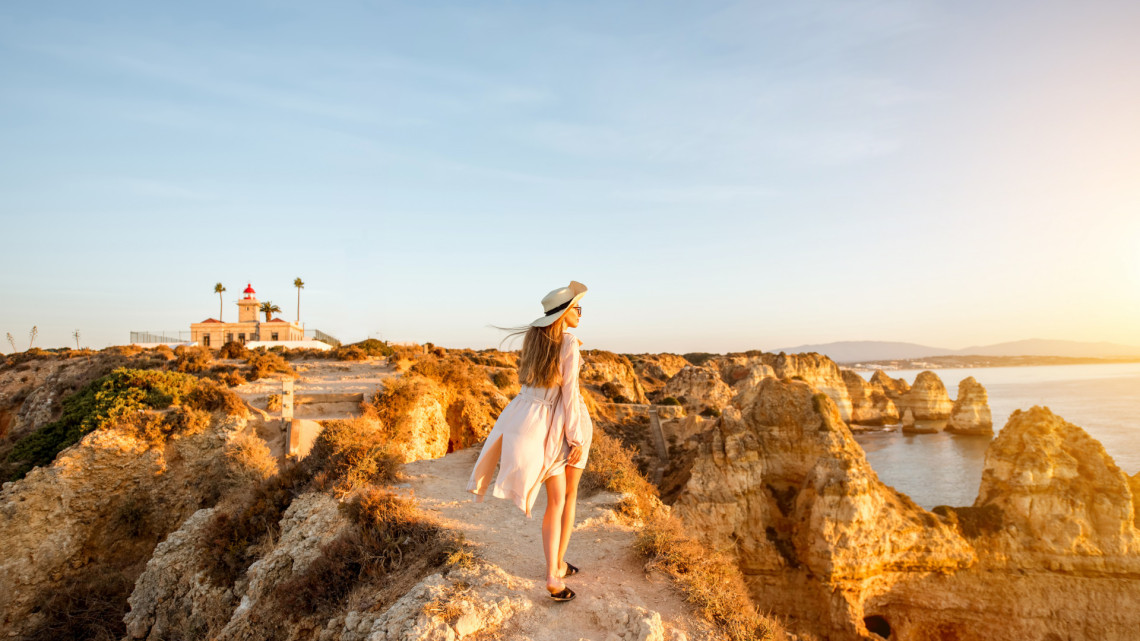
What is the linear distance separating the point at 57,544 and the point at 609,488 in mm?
12164

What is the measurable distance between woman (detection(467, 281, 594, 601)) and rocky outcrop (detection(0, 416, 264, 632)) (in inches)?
404

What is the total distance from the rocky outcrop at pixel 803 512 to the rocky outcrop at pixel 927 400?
2312 inches

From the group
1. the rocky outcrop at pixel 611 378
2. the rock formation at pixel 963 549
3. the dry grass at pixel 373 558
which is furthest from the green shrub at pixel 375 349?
the dry grass at pixel 373 558

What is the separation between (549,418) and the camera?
14.7 feet

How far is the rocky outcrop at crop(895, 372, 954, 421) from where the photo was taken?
62.3 metres

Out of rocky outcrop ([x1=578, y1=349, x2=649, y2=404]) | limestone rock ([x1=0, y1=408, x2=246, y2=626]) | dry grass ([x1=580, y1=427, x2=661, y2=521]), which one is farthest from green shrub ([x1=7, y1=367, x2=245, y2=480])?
rocky outcrop ([x1=578, y1=349, x2=649, y2=404])

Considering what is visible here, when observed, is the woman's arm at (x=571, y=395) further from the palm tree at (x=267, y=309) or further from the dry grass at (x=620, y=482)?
the palm tree at (x=267, y=309)

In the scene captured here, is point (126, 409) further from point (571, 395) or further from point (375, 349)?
point (375, 349)

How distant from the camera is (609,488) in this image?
28.0ft

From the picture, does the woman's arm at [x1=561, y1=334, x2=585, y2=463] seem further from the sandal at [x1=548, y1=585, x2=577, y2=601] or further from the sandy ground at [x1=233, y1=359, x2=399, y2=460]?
the sandy ground at [x1=233, y1=359, x2=399, y2=460]

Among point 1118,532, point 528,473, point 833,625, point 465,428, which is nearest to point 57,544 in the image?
point 465,428

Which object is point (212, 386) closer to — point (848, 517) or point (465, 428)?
point (465, 428)

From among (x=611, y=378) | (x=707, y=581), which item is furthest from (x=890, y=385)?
(x=707, y=581)

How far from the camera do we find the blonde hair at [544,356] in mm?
4430
